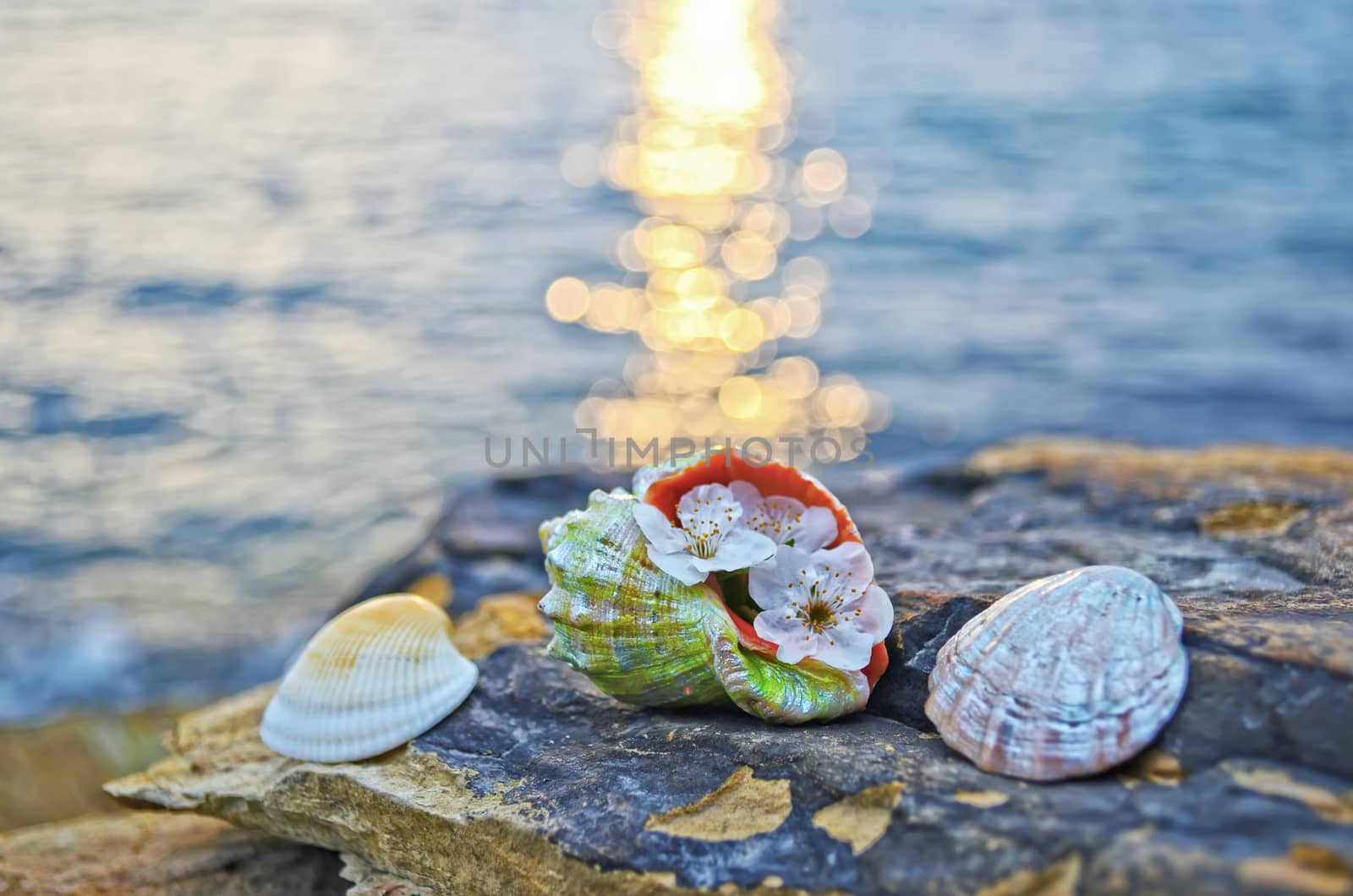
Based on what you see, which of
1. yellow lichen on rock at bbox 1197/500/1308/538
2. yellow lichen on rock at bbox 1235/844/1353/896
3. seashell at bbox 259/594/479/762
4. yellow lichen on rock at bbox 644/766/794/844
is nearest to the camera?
yellow lichen on rock at bbox 1235/844/1353/896

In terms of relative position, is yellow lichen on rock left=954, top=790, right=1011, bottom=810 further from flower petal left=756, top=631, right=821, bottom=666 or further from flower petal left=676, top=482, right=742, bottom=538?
flower petal left=676, top=482, right=742, bottom=538

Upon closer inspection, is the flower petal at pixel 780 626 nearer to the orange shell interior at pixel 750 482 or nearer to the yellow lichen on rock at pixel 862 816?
the orange shell interior at pixel 750 482

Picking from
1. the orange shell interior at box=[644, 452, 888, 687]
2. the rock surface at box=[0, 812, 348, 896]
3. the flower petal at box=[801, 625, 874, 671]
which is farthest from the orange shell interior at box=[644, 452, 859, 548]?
the rock surface at box=[0, 812, 348, 896]

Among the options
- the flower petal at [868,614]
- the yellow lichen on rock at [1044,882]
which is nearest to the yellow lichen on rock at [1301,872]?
the yellow lichen on rock at [1044,882]

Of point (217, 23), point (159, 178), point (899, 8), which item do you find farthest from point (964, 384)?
point (899, 8)

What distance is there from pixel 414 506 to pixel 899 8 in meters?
21.8

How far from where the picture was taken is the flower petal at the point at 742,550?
→ 7.79ft

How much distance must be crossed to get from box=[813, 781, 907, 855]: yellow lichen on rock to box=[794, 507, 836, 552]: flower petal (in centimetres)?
63

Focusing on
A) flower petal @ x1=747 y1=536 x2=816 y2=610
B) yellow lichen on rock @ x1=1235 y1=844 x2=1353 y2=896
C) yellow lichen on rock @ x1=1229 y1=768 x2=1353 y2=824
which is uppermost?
flower petal @ x1=747 y1=536 x2=816 y2=610

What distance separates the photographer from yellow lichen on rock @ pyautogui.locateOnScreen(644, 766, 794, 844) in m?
2.14

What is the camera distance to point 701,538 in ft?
7.99

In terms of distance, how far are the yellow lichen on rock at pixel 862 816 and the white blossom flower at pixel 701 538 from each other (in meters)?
0.54

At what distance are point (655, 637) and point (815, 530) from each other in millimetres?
468

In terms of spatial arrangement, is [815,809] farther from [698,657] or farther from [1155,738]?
[1155,738]
